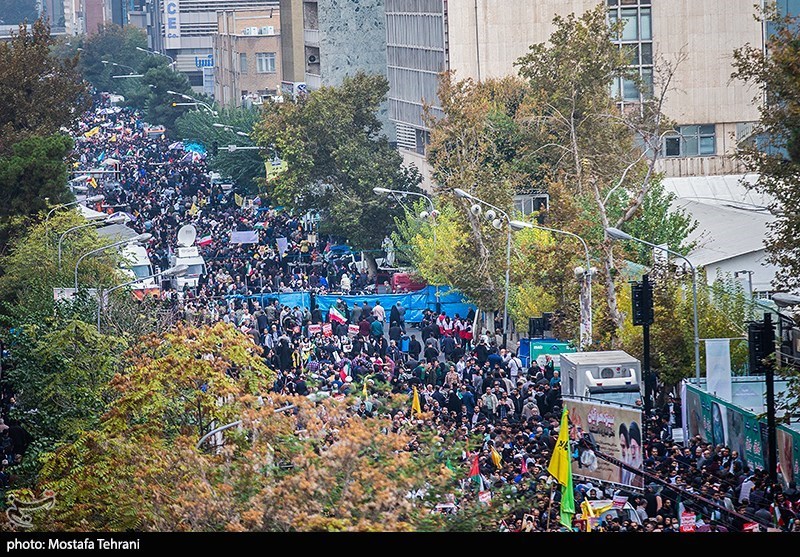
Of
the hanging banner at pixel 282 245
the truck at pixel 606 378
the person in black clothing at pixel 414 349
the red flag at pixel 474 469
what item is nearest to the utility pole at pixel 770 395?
the red flag at pixel 474 469

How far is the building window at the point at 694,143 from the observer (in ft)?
240

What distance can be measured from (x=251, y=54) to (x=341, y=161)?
7093cm

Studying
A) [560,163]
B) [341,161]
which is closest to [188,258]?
[341,161]

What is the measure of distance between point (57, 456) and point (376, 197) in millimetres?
40277

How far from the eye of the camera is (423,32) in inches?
3081

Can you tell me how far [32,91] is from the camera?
2410 inches

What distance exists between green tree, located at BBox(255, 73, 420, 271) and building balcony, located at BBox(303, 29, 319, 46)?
31410 mm

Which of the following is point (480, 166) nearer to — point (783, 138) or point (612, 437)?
point (783, 138)

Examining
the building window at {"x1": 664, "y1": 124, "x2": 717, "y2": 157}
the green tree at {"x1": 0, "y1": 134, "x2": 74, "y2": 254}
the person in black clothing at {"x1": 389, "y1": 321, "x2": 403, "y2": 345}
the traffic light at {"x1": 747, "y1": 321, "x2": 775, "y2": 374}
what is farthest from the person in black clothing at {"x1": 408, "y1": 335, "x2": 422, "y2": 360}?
the building window at {"x1": 664, "y1": 124, "x2": 717, "y2": 157}

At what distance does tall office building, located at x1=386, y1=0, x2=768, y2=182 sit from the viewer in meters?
72.4

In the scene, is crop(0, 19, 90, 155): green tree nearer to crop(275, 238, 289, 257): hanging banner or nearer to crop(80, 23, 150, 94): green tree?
crop(275, 238, 289, 257): hanging banner

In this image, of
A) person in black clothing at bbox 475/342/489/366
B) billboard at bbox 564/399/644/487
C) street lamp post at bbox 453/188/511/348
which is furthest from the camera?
street lamp post at bbox 453/188/511/348
